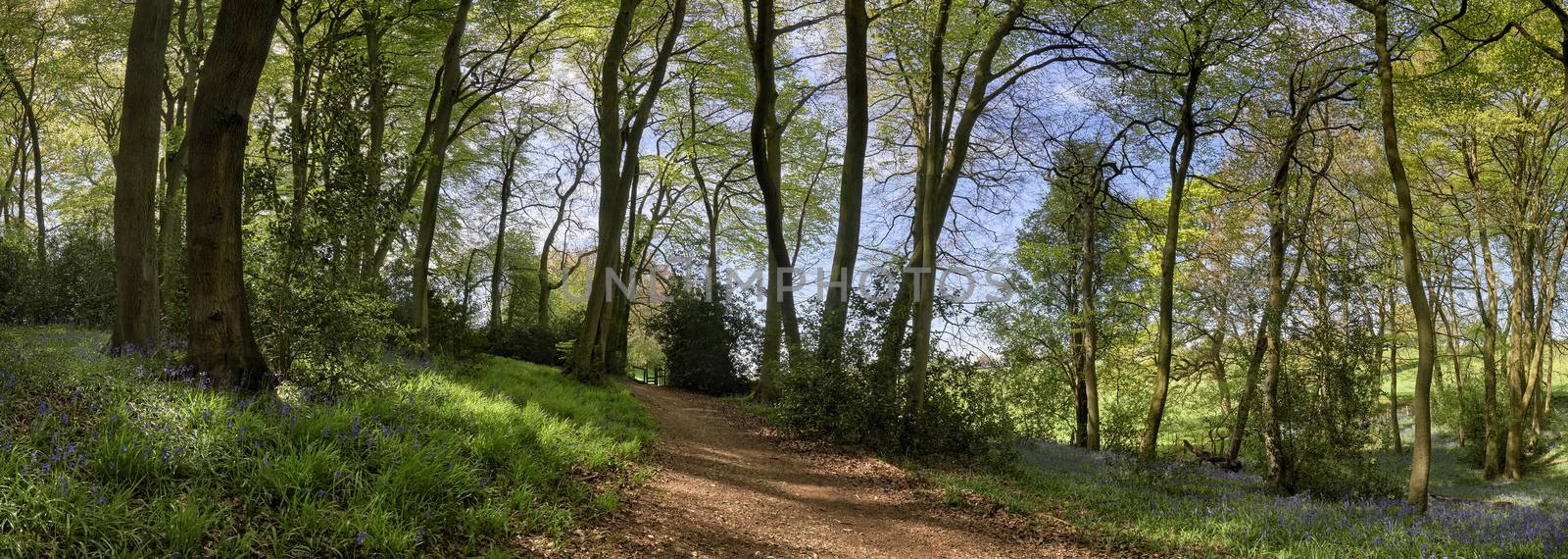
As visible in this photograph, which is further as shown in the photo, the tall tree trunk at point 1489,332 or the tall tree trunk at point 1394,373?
the tall tree trunk at point 1394,373

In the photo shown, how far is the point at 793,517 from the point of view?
621 centimetres

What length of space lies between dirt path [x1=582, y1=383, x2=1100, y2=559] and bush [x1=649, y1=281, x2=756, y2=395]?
1188 cm

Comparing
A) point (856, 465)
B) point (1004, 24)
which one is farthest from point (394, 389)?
point (1004, 24)

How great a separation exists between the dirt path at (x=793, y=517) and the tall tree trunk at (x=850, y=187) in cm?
225

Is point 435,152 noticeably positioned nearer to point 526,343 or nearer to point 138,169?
point 138,169

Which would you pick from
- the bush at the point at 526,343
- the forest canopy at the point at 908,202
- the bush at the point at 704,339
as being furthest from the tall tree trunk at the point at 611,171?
the bush at the point at 526,343

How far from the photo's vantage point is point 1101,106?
13.3 meters

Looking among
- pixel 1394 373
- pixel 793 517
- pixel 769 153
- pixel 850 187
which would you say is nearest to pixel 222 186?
pixel 793 517

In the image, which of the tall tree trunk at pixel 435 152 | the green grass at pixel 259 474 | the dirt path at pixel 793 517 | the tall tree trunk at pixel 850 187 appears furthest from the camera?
the tall tree trunk at pixel 435 152

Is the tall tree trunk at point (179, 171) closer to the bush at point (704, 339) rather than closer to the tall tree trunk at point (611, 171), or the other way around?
the tall tree trunk at point (611, 171)

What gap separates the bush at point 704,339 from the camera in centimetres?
2108

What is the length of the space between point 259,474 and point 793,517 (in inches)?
151

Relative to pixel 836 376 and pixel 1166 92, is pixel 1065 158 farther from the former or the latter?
pixel 836 376

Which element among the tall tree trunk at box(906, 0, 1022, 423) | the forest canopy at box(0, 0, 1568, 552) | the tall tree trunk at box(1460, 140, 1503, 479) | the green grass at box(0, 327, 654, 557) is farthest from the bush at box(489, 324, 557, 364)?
the tall tree trunk at box(1460, 140, 1503, 479)
